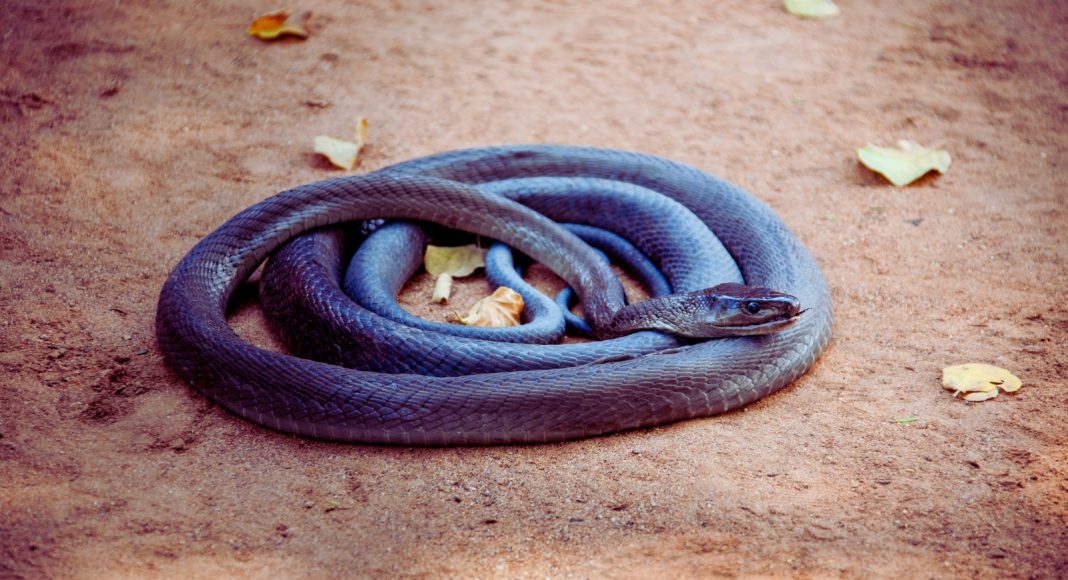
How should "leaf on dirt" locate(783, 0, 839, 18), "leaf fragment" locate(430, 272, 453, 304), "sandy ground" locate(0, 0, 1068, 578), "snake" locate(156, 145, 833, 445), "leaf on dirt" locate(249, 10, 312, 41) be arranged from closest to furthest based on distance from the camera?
"sandy ground" locate(0, 0, 1068, 578), "snake" locate(156, 145, 833, 445), "leaf fragment" locate(430, 272, 453, 304), "leaf on dirt" locate(249, 10, 312, 41), "leaf on dirt" locate(783, 0, 839, 18)

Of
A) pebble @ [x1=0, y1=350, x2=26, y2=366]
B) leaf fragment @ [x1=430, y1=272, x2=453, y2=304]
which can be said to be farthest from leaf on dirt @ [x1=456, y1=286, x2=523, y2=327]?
pebble @ [x1=0, y1=350, x2=26, y2=366]

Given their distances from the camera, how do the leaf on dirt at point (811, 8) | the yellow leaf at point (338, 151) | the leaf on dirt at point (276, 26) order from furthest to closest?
the leaf on dirt at point (811, 8) → the leaf on dirt at point (276, 26) → the yellow leaf at point (338, 151)

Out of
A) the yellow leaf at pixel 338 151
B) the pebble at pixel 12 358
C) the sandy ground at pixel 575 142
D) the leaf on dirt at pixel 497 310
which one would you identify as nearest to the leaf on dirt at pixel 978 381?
the sandy ground at pixel 575 142

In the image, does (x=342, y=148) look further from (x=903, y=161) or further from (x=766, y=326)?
(x=903, y=161)

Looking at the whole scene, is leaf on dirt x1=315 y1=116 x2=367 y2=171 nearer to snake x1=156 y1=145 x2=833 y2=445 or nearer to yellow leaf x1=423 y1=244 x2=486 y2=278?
snake x1=156 y1=145 x2=833 y2=445

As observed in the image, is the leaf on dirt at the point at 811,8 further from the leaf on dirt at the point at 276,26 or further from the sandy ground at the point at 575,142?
the leaf on dirt at the point at 276,26

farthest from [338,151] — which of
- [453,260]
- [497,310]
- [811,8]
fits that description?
[811,8]
